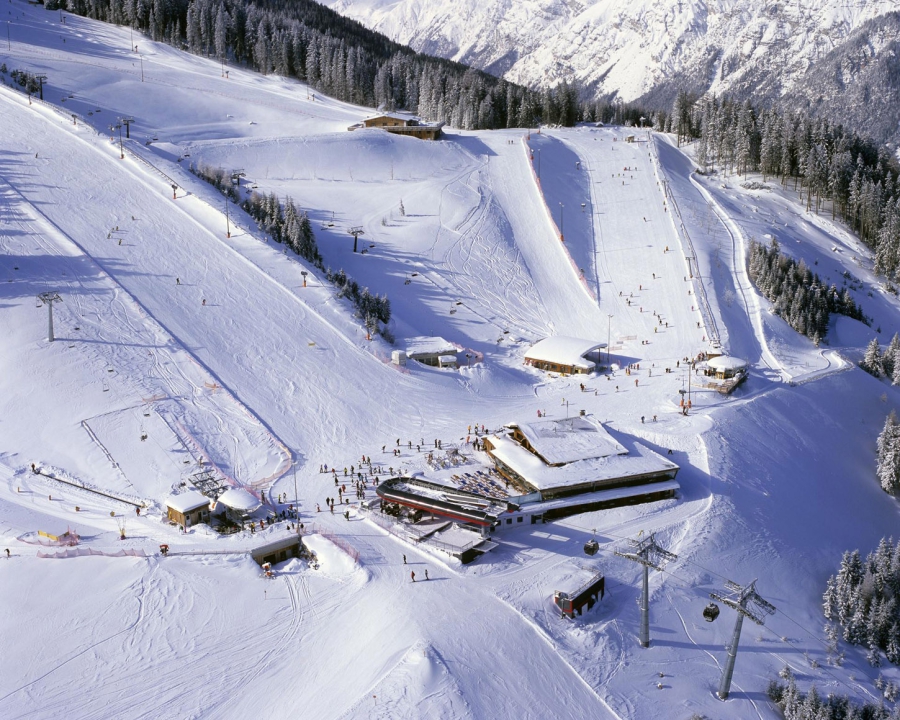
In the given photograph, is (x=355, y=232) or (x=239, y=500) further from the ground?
(x=355, y=232)

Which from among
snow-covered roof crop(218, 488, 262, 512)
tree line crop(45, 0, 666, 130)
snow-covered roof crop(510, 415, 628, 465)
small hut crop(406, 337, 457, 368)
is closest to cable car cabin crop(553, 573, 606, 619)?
snow-covered roof crop(510, 415, 628, 465)

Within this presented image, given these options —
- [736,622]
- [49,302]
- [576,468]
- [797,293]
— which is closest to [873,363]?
[797,293]

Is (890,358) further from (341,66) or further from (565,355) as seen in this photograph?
(341,66)

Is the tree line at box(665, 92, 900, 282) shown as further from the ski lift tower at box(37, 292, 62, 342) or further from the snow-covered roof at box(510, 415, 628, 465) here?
the ski lift tower at box(37, 292, 62, 342)

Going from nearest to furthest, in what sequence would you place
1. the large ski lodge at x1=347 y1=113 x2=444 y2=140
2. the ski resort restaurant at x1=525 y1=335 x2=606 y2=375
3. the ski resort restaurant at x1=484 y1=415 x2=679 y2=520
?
the ski resort restaurant at x1=484 y1=415 x2=679 y2=520 < the ski resort restaurant at x1=525 y1=335 x2=606 y2=375 < the large ski lodge at x1=347 y1=113 x2=444 y2=140

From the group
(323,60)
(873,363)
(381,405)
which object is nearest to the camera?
(381,405)
